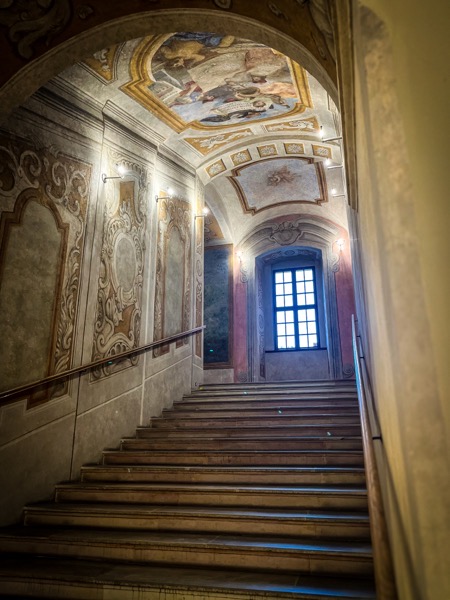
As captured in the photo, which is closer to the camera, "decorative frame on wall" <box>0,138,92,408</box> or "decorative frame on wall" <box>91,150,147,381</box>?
"decorative frame on wall" <box>0,138,92,408</box>

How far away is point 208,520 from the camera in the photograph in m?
3.06

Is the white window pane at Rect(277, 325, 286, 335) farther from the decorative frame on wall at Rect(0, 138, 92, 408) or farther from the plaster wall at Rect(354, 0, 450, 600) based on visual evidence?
the plaster wall at Rect(354, 0, 450, 600)

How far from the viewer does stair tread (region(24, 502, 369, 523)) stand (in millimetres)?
2867

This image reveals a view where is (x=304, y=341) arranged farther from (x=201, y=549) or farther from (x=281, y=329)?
(x=201, y=549)

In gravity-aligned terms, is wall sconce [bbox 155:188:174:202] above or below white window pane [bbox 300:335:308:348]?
above

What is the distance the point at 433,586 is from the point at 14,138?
15.1ft

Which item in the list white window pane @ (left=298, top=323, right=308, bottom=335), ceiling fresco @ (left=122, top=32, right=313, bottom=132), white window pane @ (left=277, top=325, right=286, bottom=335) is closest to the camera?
ceiling fresco @ (left=122, top=32, right=313, bottom=132)

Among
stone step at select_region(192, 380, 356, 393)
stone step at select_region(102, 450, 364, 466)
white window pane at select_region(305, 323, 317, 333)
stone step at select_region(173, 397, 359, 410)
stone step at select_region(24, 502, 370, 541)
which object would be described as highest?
white window pane at select_region(305, 323, 317, 333)

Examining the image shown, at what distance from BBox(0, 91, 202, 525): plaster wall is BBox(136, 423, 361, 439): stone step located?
524mm

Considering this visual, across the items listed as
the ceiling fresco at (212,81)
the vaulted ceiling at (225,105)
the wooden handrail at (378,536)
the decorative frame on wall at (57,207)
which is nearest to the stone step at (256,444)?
the decorative frame on wall at (57,207)

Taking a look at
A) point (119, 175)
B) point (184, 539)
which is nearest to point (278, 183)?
point (119, 175)

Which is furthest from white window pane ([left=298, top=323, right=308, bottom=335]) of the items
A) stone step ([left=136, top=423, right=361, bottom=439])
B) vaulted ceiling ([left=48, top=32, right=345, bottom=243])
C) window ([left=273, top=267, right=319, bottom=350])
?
stone step ([left=136, top=423, right=361, bottom=439])

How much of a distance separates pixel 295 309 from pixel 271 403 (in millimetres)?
7526

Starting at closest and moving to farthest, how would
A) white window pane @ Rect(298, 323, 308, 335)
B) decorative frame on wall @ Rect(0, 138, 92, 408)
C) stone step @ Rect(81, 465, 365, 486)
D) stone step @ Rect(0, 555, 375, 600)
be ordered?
stone step @ Rect(0, 555, 375, 600) < stone step @ Rect(81, 465, 365, 486) < decorative frame on wall @ Rect(0, 138, 92, 408) < white window pane @ Rect(298, 323, 308, 335)
